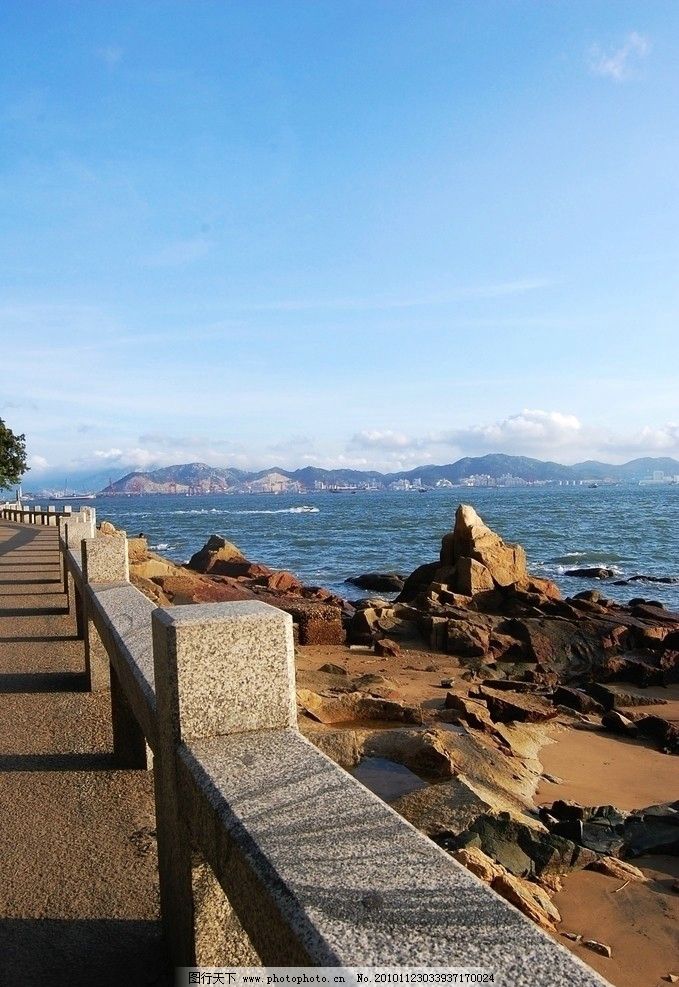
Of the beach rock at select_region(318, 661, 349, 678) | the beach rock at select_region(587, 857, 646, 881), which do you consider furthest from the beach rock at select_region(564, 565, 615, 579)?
the beach rock at select_region(587, 857, 646, 881)

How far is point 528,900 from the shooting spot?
179 inches

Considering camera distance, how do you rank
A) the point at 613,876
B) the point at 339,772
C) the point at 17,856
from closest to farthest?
the point at 339,772 < the point at 17,856 < the point at 613,876

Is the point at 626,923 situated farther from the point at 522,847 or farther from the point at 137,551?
the point at 137,551

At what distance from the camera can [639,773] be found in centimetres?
849

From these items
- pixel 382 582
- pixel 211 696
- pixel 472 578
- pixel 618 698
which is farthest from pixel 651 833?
pixel 382 582

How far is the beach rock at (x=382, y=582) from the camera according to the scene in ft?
90.2

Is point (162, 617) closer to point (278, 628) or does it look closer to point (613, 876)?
point (278, 628)

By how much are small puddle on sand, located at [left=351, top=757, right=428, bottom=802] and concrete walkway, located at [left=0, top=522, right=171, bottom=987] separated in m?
1.88

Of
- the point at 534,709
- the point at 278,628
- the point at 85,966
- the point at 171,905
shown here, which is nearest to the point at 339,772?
the point at 278,628

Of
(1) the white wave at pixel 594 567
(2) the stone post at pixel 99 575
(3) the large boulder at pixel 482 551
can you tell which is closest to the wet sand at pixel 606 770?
(2) the stone post at pixel 99 575

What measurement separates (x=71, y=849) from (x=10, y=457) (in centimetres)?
4705

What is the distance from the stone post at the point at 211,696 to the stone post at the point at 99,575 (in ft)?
12.2

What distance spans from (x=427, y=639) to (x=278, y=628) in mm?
13668

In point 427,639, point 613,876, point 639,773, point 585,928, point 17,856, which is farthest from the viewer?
point 427,639
